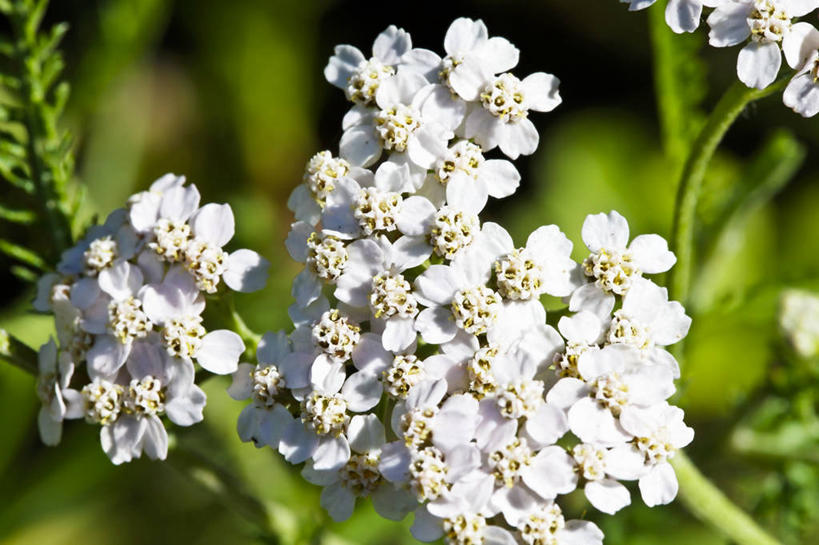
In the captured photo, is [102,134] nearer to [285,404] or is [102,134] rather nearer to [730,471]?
[285,404]

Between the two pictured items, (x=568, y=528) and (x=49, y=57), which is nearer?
(x=568, y=528)

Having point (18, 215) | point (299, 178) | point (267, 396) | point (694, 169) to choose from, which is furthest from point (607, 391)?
point (299, 178)

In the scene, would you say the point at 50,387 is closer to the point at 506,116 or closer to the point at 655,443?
the point at 506,116

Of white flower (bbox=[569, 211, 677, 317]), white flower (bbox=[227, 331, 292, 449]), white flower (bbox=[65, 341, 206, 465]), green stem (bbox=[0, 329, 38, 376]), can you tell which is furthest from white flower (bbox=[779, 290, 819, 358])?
green stem (bbox=[0, 329, 38, 376])

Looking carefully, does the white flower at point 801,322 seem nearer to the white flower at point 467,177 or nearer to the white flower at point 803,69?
the white flower at point 803,69

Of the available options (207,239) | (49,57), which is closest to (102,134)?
(49,57)

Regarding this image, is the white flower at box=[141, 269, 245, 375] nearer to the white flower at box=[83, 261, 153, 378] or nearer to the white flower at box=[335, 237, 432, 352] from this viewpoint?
the white flower at box=[83, 261, 153, 378]
